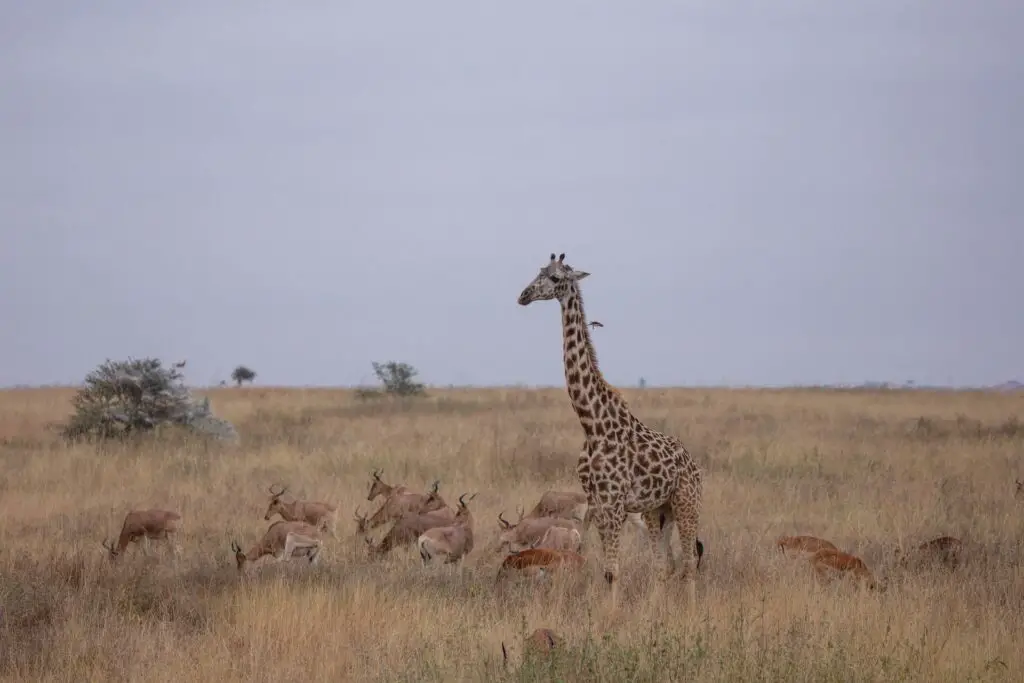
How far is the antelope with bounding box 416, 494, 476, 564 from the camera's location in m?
12.1

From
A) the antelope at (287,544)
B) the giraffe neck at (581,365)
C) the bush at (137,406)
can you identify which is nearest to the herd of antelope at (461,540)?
the antelope at (287,544)

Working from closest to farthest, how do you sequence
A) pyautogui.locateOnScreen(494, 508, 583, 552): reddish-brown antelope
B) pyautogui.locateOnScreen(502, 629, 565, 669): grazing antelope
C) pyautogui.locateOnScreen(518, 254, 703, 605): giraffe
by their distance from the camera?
pyautogui.locateOnScreen(502, 629, 565, 669): grazing antelope → pyautogui.locateOnScreen(518, 254, 703, 605): giraffe → pyautogui.locateOnScreen(494, 508, 583, 552): reddish-brown antelope

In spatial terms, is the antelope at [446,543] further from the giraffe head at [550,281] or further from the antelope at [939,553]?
the antelope at [939,553]

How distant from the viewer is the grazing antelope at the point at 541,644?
7705 millimetres

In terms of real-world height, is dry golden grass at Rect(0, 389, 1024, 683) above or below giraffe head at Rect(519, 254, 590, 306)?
below

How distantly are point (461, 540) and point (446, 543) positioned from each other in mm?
205

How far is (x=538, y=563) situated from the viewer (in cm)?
1045

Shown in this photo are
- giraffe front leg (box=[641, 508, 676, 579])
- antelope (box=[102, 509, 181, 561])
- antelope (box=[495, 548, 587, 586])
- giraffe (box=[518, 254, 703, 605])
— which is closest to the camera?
antelope (box=[495, 548, 587, 586])

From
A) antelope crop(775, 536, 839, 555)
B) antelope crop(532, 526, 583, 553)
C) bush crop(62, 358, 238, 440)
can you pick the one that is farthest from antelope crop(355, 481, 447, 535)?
bush crop(62, 358, 238, 440)

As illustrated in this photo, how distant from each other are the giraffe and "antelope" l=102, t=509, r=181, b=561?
5.09m

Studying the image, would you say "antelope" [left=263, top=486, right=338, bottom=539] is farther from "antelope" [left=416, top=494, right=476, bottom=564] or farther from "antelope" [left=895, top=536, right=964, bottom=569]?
"antelope" [left=895, top=536, right=964, bottom=569]

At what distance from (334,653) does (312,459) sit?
39.5 ft

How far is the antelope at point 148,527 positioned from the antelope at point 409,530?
A: 224cm

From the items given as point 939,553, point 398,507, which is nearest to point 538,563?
point 939,553
